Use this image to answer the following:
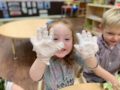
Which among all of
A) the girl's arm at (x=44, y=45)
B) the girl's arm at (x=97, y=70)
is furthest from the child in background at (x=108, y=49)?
the girl's arm at (x=44, y=45)

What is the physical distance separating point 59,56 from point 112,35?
0.34m

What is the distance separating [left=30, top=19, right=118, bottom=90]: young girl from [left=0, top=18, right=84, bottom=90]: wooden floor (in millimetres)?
877

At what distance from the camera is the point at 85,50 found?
711mm

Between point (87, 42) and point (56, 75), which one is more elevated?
point (87, 42)

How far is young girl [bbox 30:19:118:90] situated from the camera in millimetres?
606

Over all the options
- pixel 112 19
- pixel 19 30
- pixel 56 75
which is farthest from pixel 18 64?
pixel 112 19

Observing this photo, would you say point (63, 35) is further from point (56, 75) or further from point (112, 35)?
point (112, 35)

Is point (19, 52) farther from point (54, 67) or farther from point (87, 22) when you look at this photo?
point (54, 67)

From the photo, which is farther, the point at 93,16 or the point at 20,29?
the point at 93,16

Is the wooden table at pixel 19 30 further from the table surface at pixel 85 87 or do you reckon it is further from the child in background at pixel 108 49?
the table surface at pixel 85 87

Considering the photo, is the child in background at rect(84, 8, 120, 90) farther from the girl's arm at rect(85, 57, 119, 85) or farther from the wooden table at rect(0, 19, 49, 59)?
the wooden table at rect(0, 19, 49, 59)

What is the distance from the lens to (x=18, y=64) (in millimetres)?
2143

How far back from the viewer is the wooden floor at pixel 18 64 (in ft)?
5.90

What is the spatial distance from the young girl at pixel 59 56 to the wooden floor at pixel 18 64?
88cm
